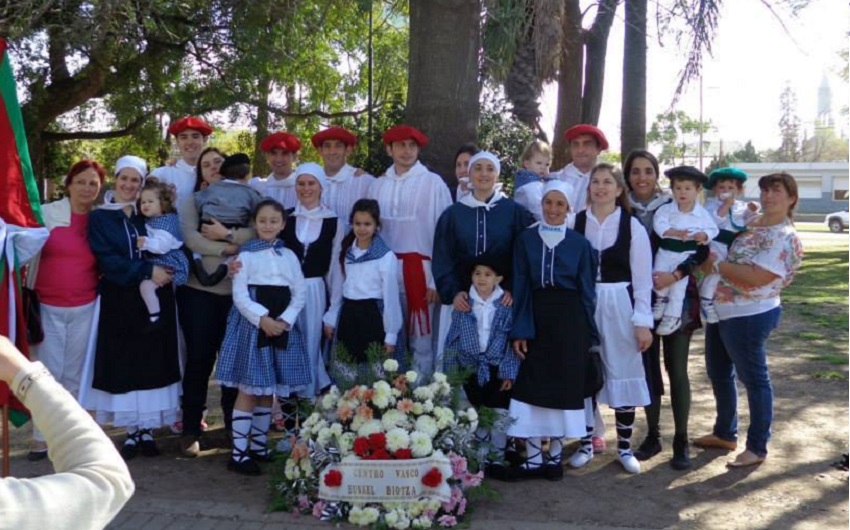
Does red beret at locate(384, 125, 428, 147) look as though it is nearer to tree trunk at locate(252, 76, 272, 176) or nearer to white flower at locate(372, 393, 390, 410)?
white flower at locate(372, 393, 390, 410)

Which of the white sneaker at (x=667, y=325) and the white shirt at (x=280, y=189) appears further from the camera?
the white shirt at (x=280, y=189)

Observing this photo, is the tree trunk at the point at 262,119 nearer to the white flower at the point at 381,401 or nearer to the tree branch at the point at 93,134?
the tree branch at the point at 93,134

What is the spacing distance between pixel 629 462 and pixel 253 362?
2453mm

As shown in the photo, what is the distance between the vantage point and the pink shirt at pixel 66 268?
566 centimetres

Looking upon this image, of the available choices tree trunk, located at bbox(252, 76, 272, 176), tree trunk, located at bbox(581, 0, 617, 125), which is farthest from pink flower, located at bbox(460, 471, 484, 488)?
tree trunk, located at bbox(252, 76, 272, 176)

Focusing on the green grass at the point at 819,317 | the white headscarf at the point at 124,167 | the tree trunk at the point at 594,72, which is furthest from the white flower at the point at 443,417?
the tree trunk at the point at 594,72

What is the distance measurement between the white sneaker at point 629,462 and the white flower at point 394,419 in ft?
5.32

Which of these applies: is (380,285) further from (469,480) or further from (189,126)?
(189,126)

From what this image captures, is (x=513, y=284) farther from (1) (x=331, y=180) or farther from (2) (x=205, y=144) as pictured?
(2) (x=205, y=144)

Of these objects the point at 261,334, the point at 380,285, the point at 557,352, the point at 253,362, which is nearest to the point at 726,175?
the point at 557,352

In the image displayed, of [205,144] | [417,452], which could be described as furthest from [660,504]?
[205,144]

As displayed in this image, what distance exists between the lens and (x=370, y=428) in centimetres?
476

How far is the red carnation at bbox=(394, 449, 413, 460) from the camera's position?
4.70 meters

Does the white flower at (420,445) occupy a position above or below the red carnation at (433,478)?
above
